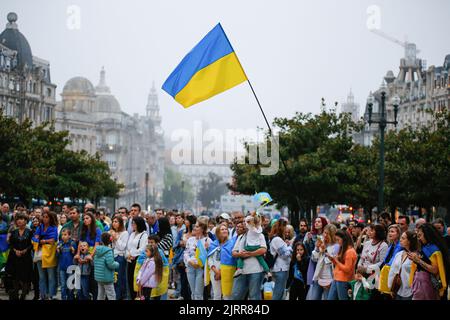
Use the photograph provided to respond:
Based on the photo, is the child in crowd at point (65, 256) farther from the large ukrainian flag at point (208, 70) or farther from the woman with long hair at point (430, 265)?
the woman with long hair at point (430, 265)

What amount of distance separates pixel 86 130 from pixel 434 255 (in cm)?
13532

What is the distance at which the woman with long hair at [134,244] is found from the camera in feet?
61.3

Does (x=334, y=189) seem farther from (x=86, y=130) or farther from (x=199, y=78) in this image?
(x=86, y=130)

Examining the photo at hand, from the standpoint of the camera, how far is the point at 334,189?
49.0 metres

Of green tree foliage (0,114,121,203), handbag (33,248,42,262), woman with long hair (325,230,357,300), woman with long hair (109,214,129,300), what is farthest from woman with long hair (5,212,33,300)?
green tree foliage (0,114,121,203)

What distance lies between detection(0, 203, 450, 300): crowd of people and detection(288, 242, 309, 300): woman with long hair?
2 cm

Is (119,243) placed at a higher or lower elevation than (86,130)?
lower

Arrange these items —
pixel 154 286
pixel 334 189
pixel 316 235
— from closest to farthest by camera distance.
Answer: pixel 154 286
pixel 316 235
pixel 334 189

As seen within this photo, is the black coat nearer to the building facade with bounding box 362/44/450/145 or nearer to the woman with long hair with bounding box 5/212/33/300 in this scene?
the woman with long hair with bounding box 5/212/33/300

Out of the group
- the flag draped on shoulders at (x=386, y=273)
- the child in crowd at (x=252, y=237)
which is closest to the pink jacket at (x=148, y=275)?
the child in crowd at (x=252, y=237)

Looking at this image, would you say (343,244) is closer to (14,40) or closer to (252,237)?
(252,237)

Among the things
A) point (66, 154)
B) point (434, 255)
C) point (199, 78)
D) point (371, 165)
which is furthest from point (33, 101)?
point (434, 255)

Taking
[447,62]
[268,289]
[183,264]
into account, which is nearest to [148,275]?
[268,289]

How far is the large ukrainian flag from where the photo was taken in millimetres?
19734
